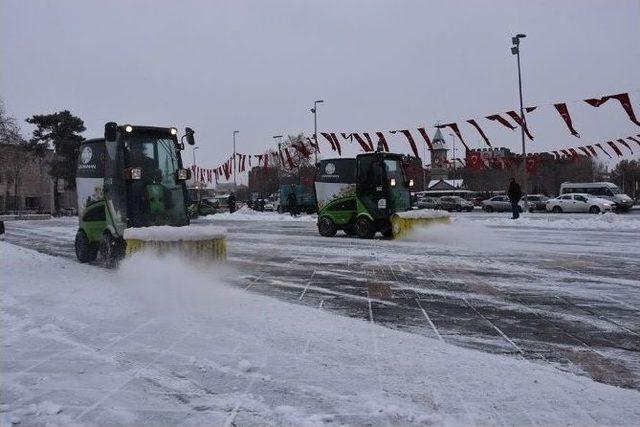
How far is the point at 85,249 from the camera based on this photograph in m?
11.9

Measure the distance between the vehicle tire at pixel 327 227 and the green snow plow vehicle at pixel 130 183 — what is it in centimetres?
776

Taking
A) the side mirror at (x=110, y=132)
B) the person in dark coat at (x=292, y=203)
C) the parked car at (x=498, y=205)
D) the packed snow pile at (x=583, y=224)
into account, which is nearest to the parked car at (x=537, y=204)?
the parked car at (x=498, y=205)

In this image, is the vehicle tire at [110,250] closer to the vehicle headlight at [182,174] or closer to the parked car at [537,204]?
the vehicle headlight at [182,174]

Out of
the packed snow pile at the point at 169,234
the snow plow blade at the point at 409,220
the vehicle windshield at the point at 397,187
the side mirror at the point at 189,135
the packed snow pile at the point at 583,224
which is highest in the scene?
the side mirror at the point at 189,135

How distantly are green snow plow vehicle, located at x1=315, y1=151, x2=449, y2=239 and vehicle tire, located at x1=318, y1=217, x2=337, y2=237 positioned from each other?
0.11 feet

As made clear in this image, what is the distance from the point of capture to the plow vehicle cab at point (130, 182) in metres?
10.5

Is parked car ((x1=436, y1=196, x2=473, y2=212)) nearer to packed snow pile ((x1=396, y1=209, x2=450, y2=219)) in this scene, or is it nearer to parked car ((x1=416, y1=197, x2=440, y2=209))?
parked car ((x1=416, y1=197, x2=440, y2=209))

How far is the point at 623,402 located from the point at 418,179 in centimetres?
8566

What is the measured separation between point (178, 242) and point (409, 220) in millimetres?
9196

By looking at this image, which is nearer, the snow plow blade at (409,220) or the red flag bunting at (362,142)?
the snow plow blade at (409,220)

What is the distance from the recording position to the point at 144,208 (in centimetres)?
1060

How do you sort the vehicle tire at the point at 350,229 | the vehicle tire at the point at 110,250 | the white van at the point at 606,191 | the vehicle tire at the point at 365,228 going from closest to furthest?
the vehicle tire at the point at 110,250 → the vehicle tire at the point at 365,228 → the vehicle tire at the point at 350,229 → the white van at the point at 606,191

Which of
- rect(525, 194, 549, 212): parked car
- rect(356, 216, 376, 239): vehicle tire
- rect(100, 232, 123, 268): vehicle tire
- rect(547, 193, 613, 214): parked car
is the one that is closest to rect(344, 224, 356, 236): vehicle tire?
rect(356, 216, 376, 239): vehicle tire

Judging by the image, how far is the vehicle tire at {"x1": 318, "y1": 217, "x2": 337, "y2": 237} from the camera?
60.3 feet
